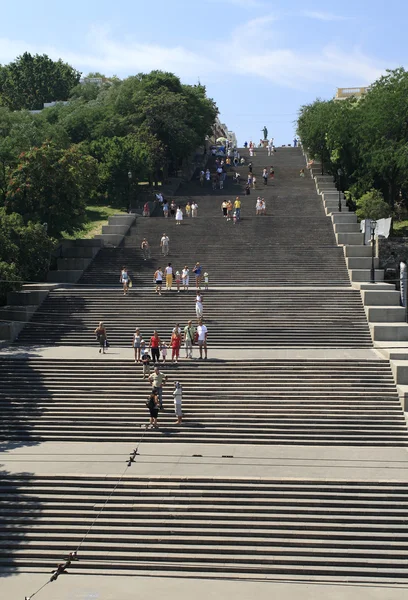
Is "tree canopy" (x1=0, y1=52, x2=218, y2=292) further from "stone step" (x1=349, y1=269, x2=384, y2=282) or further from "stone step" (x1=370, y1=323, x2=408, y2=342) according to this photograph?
"stone step" (x1=370, y1=323, x2=408, y2=342)

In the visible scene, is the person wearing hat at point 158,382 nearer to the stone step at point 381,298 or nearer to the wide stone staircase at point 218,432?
the wide stone staircase at point 218,432

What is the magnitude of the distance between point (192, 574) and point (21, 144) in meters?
31.5

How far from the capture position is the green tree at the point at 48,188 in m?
39.0

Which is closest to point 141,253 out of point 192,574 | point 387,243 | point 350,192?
point 387,243

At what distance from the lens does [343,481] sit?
19.8 metres

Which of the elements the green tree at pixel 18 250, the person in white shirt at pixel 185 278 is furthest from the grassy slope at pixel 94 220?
the person in white shirt at pixel 185 278

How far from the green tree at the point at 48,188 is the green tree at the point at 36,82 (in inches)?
2219

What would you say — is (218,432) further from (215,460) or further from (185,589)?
(185,589)

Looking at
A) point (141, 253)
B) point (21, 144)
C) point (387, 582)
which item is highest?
point (21, 144)

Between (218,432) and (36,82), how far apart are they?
78393 mm

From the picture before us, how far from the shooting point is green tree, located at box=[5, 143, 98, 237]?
39031mm

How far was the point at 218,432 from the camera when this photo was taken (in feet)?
78.4

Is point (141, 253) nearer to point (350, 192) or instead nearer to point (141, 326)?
point (141, 326)

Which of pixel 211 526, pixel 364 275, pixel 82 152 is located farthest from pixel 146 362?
pixel 82 152
